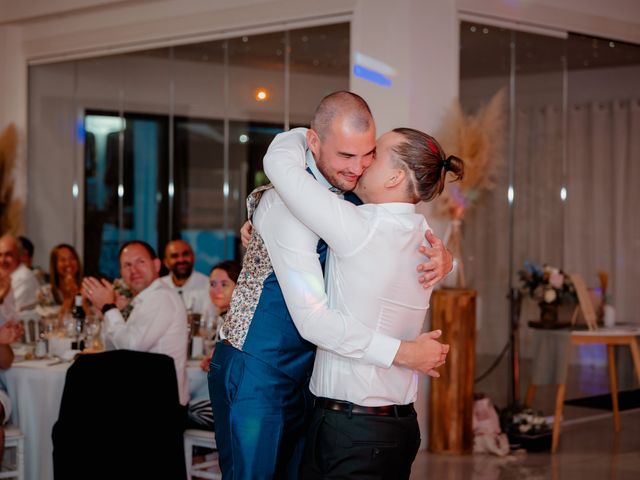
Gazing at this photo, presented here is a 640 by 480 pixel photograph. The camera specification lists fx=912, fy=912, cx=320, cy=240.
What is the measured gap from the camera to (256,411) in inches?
106

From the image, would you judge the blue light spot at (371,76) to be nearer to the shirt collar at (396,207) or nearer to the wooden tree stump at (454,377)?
the wooden tree stump at (454,377)

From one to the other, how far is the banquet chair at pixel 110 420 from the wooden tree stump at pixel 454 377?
9.05 ft

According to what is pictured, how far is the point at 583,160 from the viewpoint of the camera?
1077 centimetres

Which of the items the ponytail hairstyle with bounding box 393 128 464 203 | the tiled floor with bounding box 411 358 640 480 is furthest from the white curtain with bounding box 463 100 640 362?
the ponytail hairstyle with bounding box 393 128 464 203

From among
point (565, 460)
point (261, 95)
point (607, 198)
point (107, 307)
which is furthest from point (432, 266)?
point (607, 198)

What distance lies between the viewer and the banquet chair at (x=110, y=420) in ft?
13.5

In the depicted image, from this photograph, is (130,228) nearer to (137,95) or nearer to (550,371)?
(137,95)

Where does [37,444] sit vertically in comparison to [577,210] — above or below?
below

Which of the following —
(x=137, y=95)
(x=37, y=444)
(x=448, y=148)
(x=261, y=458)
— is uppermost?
(x=137, y=95)

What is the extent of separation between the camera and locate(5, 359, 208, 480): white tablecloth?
186 inches

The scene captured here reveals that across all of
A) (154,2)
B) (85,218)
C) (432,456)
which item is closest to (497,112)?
(432,456)

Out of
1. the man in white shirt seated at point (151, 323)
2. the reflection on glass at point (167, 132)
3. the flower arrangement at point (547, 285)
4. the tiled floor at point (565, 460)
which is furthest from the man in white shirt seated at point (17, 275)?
the flower arrangement at point (547, 285)

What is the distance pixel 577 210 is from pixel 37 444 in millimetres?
7646

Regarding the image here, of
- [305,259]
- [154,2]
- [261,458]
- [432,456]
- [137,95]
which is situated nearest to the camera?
[305,259]
